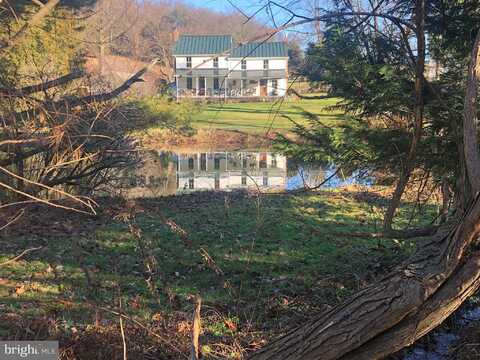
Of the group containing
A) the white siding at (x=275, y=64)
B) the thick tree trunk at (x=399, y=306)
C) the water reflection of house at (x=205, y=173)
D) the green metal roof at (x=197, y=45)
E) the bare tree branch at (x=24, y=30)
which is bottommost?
the water reflection of house at (x=205, y=173)

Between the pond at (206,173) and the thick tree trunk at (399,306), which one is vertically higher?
the thick tree trunk at (399,306)

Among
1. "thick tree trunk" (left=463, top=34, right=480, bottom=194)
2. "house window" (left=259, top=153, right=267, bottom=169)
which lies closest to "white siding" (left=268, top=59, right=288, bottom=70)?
"house window" (left=259, top=153, right=267, bottom=169)

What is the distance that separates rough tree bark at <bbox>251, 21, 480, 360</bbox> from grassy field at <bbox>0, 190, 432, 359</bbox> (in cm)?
119

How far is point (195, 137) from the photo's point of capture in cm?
2684

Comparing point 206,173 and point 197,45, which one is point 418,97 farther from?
point 197,45

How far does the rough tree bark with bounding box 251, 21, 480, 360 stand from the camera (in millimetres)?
2439

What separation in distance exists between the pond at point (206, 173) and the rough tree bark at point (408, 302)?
35.2 ft

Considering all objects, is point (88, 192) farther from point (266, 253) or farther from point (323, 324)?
point (323, 324)

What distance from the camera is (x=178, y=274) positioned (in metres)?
6.29

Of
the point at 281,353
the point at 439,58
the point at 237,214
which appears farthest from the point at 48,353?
the point at 237,214

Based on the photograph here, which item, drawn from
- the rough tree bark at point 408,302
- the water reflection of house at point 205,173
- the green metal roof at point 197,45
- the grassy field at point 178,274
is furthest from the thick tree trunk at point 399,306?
the green metal roof at point 197,45

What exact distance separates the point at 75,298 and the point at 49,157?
595cm

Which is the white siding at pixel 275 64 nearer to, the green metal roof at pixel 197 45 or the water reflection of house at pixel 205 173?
the green metal roof at pixel 197 45

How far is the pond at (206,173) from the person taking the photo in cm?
1514
